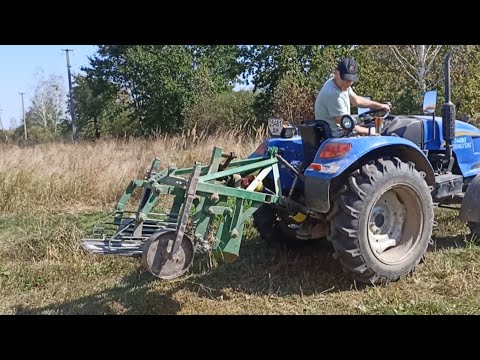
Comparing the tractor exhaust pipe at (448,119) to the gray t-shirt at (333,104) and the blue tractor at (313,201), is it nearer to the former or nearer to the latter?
the blue tractor at (313,201)

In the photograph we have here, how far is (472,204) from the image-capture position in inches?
176

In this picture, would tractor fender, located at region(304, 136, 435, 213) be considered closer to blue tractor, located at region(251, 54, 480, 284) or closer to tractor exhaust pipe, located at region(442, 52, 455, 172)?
blue tractor, located at region(251, 54, 480, 284)

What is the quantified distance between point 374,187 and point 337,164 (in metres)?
0.38

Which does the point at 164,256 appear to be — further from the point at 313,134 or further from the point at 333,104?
the point at 333,104

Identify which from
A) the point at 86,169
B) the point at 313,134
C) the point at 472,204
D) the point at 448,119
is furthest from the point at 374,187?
the point at 86,169

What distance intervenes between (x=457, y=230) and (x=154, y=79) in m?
18.9

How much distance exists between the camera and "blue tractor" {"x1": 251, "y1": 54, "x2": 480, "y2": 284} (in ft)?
12.3

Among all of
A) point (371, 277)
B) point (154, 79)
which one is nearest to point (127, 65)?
point (154, 79)

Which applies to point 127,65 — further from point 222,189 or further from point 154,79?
point 222,189

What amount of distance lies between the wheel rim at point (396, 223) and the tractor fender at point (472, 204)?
69cm

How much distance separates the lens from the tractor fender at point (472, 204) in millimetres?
4454

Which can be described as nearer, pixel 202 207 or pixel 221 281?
pixel 202 207

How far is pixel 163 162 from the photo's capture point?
8.65 m

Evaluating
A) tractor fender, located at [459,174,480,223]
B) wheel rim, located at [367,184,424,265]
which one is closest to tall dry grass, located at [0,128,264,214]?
wheel rim, located at [367,184,424,265]
